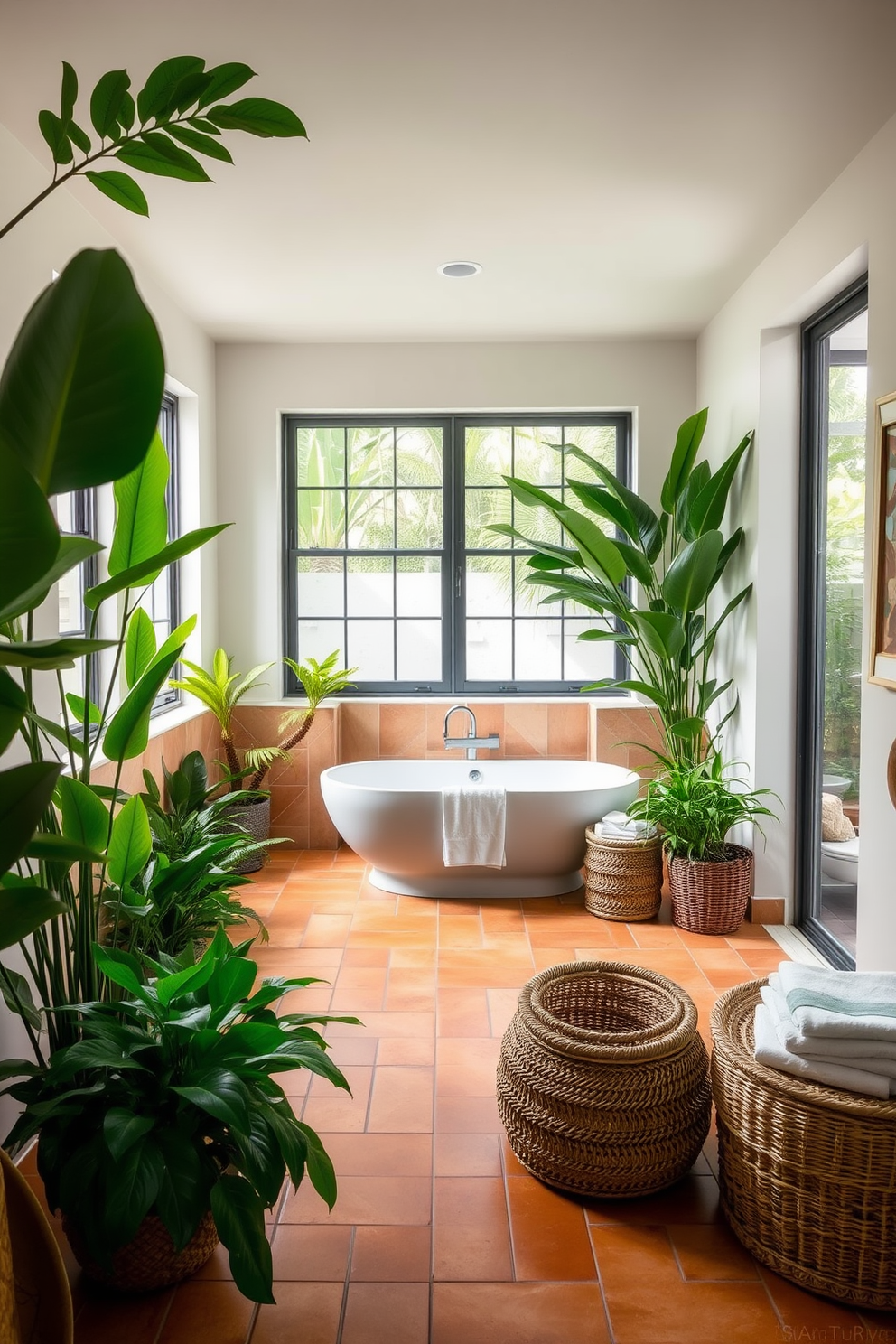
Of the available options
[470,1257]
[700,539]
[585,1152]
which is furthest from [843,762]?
[470,1257]

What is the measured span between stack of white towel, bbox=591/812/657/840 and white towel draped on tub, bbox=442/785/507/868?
17.2 inches

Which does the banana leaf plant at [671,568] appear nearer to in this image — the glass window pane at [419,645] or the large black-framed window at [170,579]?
the glass window pane at [419,645]

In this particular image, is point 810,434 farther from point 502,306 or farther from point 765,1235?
point 765,1235

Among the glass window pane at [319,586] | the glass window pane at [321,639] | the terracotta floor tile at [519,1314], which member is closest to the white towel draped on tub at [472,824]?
the glass window pane at [321,639]

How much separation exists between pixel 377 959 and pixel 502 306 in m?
2.93

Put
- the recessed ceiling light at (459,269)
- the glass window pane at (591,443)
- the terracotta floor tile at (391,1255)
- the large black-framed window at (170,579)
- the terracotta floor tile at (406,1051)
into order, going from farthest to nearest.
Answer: the glass window pane at (591,443), the large black-framed window at (170,579), the recessed ceiling light at (459,269), the terracotta floor tile at (406,1051), the terracotta floor tile at (391,1255)

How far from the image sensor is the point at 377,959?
367cm

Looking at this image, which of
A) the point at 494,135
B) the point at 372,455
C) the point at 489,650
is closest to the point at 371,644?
the point at 489,650

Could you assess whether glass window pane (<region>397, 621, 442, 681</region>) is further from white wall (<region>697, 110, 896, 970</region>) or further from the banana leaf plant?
white wall (<region>697, 110, 896, 970</region>)

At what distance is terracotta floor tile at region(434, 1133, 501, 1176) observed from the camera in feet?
7.68

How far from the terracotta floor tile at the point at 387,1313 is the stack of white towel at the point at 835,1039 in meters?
0.81

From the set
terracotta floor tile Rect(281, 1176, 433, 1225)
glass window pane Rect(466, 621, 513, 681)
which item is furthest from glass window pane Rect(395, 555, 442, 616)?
terracotta floor tile Rect(281, 1176, 433, 1225)

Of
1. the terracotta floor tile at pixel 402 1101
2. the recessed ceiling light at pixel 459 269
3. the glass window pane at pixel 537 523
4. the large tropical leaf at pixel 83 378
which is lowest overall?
the terracotta floor tile at pixel 402 1101

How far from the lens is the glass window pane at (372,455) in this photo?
17.9 feet
